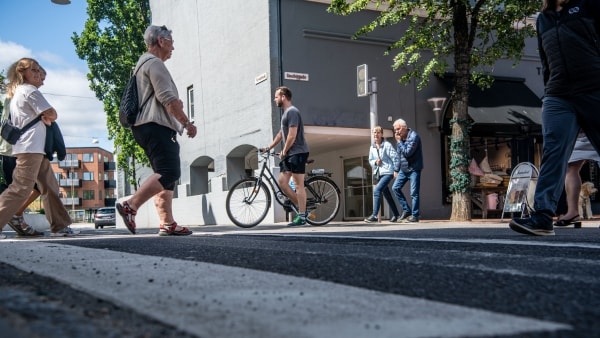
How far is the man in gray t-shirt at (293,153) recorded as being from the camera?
8470 millimetres

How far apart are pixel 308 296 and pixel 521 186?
869 cm

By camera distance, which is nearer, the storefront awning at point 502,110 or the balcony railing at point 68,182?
the storefront awning at point 502,110

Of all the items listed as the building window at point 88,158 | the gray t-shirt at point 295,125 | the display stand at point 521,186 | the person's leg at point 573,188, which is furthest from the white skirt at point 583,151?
the building window at point 88,158

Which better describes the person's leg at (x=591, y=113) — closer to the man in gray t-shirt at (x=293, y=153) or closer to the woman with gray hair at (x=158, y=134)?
the woman with gray hair at (x=158, y=134)

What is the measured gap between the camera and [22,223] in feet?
22.4

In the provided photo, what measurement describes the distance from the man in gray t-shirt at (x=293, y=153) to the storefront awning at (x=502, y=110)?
7.78 metres

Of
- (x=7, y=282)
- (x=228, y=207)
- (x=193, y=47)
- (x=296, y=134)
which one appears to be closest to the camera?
(x=7, y=282)

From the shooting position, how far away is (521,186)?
9672mm

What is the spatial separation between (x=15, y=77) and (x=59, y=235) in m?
1.79

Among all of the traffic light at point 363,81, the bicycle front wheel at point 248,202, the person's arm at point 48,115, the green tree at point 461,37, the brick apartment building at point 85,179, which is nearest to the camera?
the person's arm at point 48,115

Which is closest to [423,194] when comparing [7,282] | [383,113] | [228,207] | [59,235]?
[383,113]

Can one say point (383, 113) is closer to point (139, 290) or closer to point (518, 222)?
point (518, 222)

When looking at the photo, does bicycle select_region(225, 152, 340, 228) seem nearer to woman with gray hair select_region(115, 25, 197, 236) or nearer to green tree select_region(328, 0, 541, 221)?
woman with gray hair select_region(115, 25, 197, 236)

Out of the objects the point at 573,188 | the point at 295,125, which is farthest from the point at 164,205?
the point at 573,188
